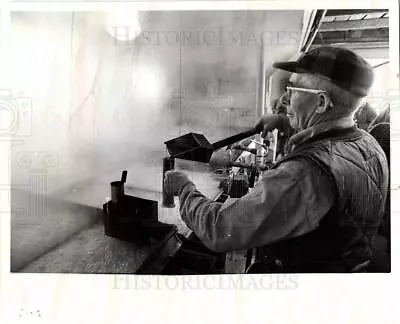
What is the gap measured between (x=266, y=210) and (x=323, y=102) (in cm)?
19

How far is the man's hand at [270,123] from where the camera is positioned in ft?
2.10

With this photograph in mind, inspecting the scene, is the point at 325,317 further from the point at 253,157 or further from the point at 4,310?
the point at 4,310

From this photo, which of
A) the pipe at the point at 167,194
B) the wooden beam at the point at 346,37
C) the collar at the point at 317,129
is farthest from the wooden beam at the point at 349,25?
the pipe at the point at 167,194

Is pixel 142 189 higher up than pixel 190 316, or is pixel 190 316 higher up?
pixel 142 189

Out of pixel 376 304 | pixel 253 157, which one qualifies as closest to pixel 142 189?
pixel 253 157

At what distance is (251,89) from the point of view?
64 cm

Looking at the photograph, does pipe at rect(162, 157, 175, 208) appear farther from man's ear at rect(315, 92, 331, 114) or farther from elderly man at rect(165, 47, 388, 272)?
man's ear at rect(315, 92, 331, 114)

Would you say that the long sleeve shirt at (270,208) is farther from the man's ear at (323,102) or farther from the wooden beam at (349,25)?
the wooden beam at (349,25)

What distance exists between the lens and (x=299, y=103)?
0.64m

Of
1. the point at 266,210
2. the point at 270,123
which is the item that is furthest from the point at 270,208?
the point at 270,123

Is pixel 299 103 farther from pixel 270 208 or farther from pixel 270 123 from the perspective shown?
pixel 270 208

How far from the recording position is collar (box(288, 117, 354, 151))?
0.64m

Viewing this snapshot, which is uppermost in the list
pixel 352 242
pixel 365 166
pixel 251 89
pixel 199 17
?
pixel 199 17

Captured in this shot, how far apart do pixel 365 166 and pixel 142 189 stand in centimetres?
36
